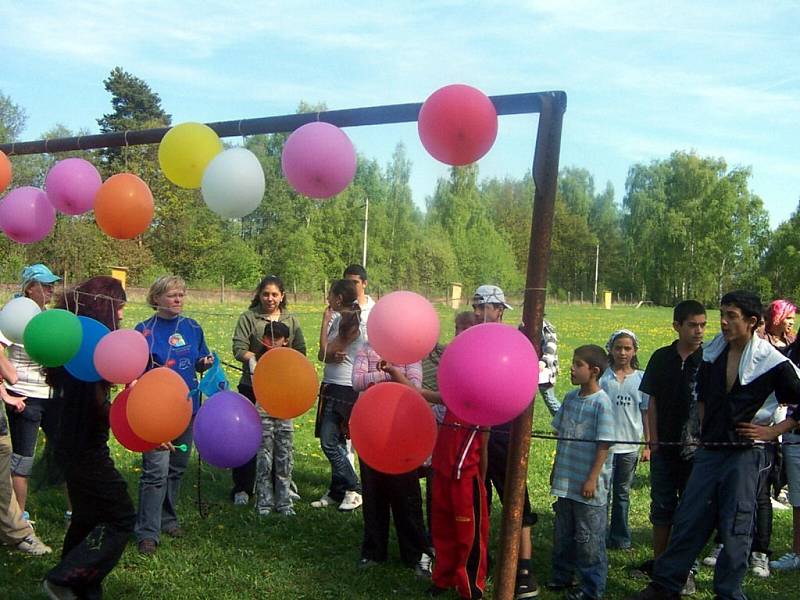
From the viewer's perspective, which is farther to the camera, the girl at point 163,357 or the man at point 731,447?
the girl at point 163,357

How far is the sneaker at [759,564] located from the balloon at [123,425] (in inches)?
137

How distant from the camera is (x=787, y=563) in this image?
14.6ft

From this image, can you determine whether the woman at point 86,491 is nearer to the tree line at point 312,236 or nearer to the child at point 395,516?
the tree line at point 312,236

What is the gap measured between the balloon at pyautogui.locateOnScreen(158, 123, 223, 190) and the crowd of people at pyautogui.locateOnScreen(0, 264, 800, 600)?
750mm

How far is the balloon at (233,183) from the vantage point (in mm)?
3049

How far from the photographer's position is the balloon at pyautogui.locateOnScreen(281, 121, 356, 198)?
2.95 meters

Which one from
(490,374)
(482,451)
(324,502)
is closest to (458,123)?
(490,374)

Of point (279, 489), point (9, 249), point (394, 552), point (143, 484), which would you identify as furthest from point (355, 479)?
point (9, 249)

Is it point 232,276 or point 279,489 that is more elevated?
point 232,276

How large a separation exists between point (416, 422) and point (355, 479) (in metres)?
3.02

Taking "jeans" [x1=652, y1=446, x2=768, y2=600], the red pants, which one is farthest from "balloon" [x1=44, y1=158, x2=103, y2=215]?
"jeans" [x1=652, y1=446, x2=768, y2=600]

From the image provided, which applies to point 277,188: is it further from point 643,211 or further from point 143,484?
point 643,211

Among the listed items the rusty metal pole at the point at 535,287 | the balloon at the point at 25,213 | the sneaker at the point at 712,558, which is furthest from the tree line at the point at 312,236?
the sneaker at the point at 712,558

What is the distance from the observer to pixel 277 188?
169 inches
